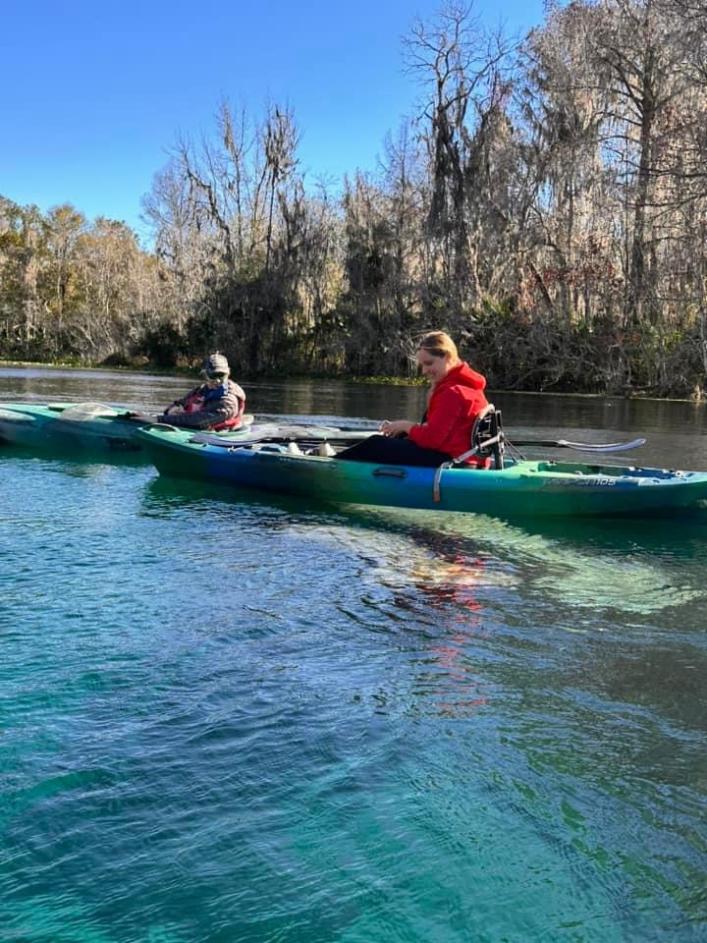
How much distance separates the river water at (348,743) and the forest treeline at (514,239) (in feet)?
52.6

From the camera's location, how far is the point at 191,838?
2.77 m

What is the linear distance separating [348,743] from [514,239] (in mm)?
27698

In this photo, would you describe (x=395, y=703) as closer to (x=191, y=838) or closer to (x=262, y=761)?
(x=262, y=761)

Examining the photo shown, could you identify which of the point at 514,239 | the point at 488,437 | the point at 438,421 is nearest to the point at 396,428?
the point at 438,421

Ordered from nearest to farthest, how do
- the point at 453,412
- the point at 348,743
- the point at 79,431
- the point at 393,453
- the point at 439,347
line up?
the point at 348,743 < the point at 439,347 < the point at 453,412 < the point at 393,453 < the point at 79,431

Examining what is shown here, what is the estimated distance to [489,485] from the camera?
7355mm

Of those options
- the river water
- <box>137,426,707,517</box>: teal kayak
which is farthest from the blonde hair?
the river water

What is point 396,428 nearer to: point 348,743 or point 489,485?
point 489,485

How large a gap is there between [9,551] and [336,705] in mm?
3388

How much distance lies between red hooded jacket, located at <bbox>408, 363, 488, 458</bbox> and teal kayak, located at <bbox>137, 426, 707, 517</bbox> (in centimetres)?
24

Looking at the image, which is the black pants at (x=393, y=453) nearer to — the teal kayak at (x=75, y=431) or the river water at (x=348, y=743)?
the river water at (x=348, y=743)

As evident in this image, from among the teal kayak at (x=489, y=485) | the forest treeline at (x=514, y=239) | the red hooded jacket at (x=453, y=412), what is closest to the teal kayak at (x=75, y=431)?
the teal kayak at (x=489, y=485)

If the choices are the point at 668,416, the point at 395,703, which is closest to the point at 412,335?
the point at 668,416

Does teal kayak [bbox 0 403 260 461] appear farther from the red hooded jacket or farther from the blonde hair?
the blonde hair
